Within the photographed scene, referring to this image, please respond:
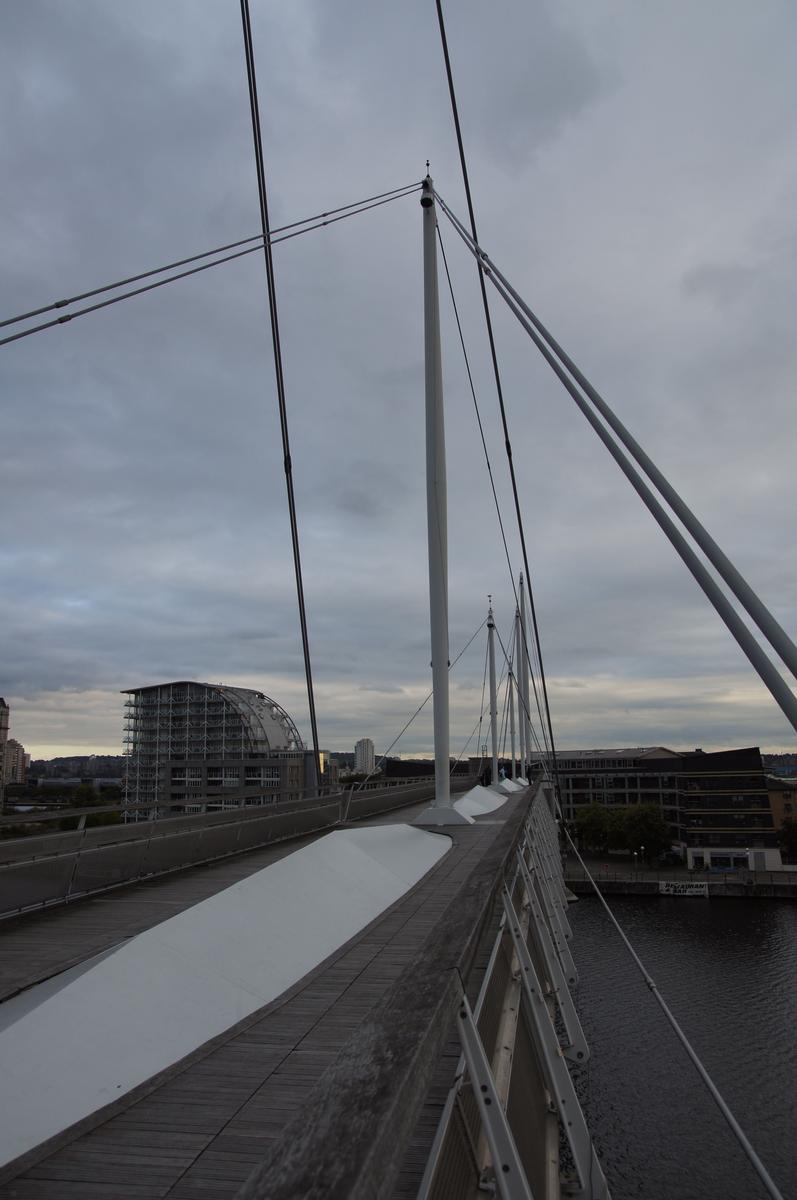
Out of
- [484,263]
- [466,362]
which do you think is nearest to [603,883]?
[466,362]

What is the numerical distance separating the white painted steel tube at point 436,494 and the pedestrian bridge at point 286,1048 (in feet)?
15.3

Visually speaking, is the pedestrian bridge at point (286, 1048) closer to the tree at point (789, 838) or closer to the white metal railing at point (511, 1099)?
the white metal railing at point (511, 1099)

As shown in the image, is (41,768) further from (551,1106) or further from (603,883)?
(551,1106)

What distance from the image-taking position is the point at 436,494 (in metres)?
12.7

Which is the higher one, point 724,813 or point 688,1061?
point 724,813

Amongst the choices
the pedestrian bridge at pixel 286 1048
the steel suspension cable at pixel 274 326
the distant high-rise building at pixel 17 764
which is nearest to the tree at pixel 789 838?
the distant high-rise building at pixel 17 764

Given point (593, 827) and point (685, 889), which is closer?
point (685, 889)

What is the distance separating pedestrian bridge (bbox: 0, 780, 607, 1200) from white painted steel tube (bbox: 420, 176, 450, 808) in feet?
15.3

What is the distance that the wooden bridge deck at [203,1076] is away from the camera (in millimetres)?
2977

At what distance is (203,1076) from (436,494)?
9768 mm

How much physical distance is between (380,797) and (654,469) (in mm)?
17956

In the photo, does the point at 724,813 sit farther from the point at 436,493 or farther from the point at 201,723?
the point at 436,493

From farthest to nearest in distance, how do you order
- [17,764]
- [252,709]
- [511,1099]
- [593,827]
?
[252,709]
[593,827]
[17,764]
[511,1099]

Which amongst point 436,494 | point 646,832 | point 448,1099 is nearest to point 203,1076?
point 448,1099
